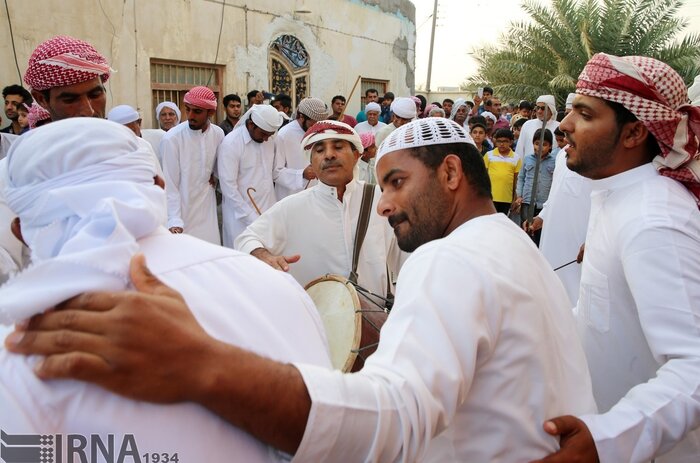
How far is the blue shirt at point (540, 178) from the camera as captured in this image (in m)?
7.44

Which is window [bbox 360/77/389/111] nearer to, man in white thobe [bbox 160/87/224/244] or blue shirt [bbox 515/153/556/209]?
blue shirt [bbox 515/153/556/209]

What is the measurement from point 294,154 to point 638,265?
5499 millimetres

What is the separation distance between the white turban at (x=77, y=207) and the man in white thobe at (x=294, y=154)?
5.20 m

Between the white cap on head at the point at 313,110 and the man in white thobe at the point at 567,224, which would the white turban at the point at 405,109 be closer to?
the white cap on head at the point at 313,110

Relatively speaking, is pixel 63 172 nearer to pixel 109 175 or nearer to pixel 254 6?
pixel 109 175


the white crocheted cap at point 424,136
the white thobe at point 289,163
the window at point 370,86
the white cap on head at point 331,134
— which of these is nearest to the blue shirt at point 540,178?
the white thobe at point 289,163

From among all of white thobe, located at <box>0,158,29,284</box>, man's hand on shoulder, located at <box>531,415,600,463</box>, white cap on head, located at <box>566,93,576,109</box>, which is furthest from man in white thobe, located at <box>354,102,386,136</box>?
man's hand on shoulder, located at <box>531,415,600,463</box>

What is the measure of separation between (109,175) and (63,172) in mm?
82

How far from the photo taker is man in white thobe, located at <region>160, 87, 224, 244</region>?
5766 millimetres

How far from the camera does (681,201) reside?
6.24 feet

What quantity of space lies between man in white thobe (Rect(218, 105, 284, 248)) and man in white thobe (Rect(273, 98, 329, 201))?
217 millimetres

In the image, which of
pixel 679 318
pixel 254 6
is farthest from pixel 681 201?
pixel 254 6

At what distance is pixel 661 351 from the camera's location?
165 cm

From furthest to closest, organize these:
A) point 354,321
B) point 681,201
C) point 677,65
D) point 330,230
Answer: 1. point 677,65
2. point 330,230
3. point 354,321
4. point 681,201
